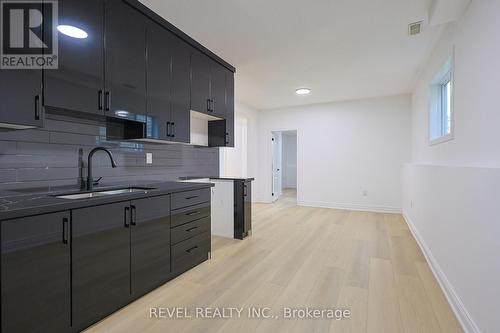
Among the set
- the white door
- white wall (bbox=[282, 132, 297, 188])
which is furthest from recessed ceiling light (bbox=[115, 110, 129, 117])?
white wall (bbox=[282, 132, 297, 188])

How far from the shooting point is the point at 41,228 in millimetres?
1387

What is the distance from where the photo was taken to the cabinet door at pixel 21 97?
1447 millimetres

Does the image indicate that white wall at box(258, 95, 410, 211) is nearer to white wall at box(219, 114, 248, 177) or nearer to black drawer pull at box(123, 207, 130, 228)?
white wall at box(219, 114, 248, 177)

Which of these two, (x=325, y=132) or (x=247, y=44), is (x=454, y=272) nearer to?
(x=247, y=44)

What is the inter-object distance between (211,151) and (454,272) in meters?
3.36

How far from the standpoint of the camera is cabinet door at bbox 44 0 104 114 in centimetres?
170

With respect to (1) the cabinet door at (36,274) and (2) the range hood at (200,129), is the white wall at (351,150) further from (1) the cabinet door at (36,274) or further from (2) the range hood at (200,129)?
(1) the cabinet door at (36,274)

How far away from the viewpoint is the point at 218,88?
345 centimetres

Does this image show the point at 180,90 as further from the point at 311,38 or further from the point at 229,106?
the point at 311,38

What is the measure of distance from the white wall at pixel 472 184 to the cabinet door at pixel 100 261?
2.37 metres

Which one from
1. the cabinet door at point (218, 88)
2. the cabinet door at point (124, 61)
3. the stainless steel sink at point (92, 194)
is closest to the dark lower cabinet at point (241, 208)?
the cabinet door at point (218, 88)

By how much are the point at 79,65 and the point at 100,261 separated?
1.44 metres

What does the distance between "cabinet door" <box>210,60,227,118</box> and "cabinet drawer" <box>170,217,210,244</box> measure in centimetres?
150

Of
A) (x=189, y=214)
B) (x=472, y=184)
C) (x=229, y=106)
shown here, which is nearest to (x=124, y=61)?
(x=189, y=214)
